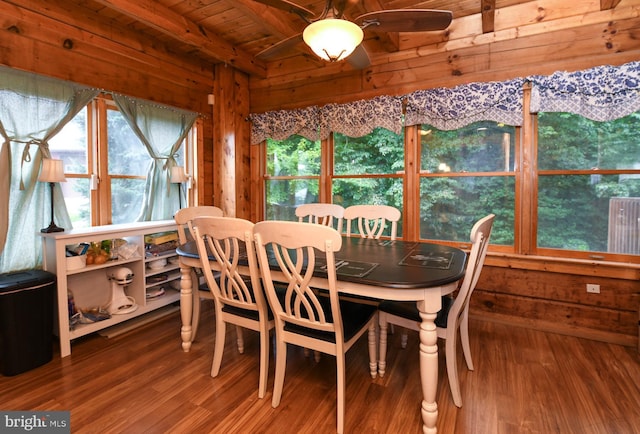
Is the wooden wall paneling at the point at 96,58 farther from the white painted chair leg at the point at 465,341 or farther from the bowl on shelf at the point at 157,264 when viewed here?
the white painted chair leg at the point at 465,341

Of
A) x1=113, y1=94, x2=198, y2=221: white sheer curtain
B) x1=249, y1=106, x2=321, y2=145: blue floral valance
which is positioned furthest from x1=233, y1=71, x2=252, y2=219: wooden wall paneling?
x1=113, y1=94, x2=198, y2=221: white sheer curtain

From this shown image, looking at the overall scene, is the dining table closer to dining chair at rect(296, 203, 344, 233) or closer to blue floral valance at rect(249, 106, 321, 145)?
dining chair at rect(296, 203, 344, 233)

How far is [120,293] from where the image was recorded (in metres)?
2.79

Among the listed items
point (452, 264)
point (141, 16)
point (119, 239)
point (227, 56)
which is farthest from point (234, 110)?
point (452, 264)

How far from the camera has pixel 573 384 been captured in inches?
78.2

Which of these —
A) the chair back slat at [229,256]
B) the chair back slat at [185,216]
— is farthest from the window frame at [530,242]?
the chair back slat at [185,216]

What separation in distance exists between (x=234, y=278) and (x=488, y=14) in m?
2.80

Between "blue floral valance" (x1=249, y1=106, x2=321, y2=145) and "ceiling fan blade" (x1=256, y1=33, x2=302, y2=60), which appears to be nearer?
"ceiling fan blade" (x1=256, y1=33, x2=302, y2=60)

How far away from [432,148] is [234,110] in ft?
7.62

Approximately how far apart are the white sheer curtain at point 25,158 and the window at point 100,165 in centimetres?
17

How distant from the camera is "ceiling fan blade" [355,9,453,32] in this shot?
1.69m

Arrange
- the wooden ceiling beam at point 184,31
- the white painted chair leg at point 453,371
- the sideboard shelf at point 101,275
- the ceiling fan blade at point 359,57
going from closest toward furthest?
the white painted chair leg at point 453,371 < the ceiling fan blade at point 359,57 < the sideboard shelf at point 101,275 < the wooden ceiling beam at point 184,31

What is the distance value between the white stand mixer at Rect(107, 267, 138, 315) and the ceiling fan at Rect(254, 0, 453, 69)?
7.52 feet

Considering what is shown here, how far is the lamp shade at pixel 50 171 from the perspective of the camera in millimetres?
2365
